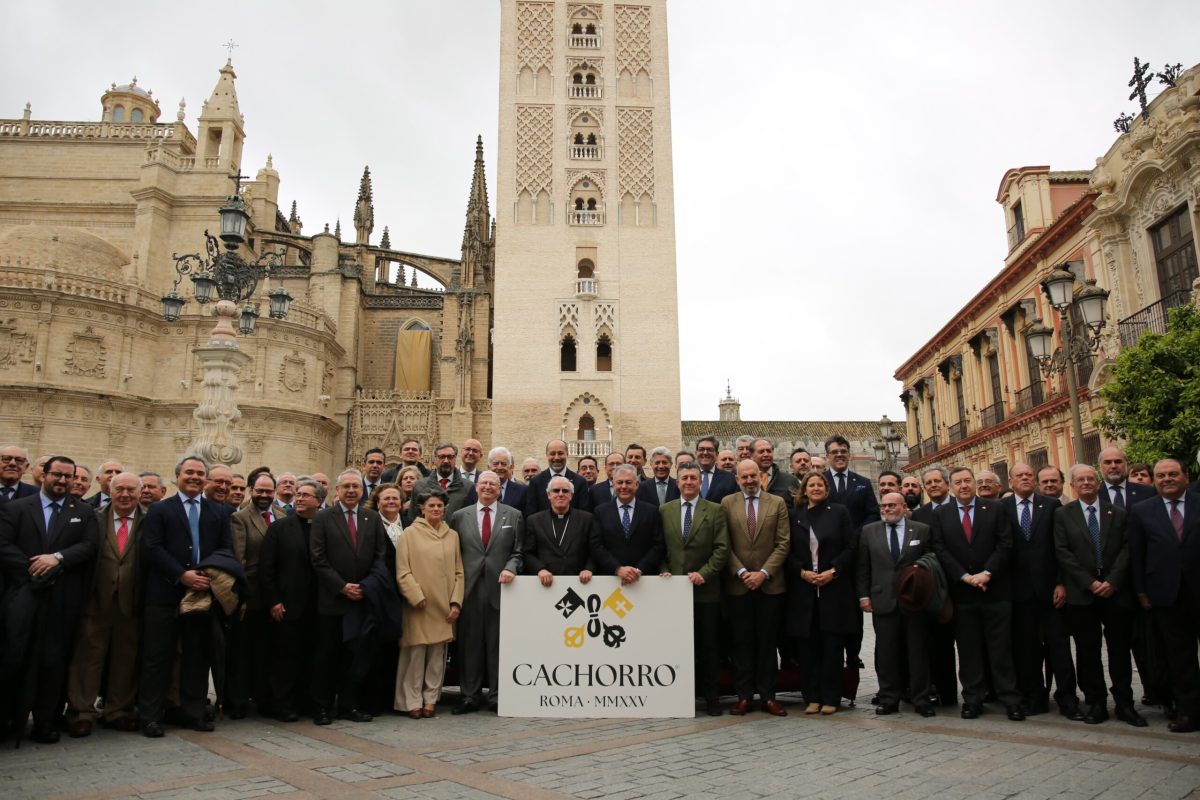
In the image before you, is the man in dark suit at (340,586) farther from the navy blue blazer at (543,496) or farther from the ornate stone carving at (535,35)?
the ornate stone carving at (535,35)

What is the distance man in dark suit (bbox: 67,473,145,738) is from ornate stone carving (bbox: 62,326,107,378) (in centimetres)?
2698

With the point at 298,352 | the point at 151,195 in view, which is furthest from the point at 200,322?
the point at 151,195

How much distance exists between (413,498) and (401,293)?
3235cm

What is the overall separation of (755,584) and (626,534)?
3.47 ft

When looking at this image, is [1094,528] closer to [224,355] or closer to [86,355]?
[224,355]

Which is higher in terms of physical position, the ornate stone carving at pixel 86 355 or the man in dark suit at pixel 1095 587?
the ornate stone carving at pixel 86 355

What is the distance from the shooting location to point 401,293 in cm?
3800

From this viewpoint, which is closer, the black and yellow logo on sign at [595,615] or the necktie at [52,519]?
the necktie at [52,519]

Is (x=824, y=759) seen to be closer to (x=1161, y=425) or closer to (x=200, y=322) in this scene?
(x=1161, y=425)

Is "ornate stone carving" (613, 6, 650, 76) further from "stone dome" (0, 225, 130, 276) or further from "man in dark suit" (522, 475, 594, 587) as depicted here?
"man in dark suit" (522, 475, 594, 587)

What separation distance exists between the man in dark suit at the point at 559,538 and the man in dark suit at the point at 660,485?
3.45ft

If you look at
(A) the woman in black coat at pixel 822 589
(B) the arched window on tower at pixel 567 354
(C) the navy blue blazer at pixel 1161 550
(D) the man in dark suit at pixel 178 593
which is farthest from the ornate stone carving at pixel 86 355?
(C) the navy blue blazer at pixel 1161 550

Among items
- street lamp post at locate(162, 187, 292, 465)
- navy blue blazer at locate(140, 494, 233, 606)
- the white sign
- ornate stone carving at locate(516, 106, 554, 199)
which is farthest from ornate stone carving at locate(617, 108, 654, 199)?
navy blue blazer at locate(140, 494, 233, 606)

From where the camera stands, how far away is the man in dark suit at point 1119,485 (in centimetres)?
638
